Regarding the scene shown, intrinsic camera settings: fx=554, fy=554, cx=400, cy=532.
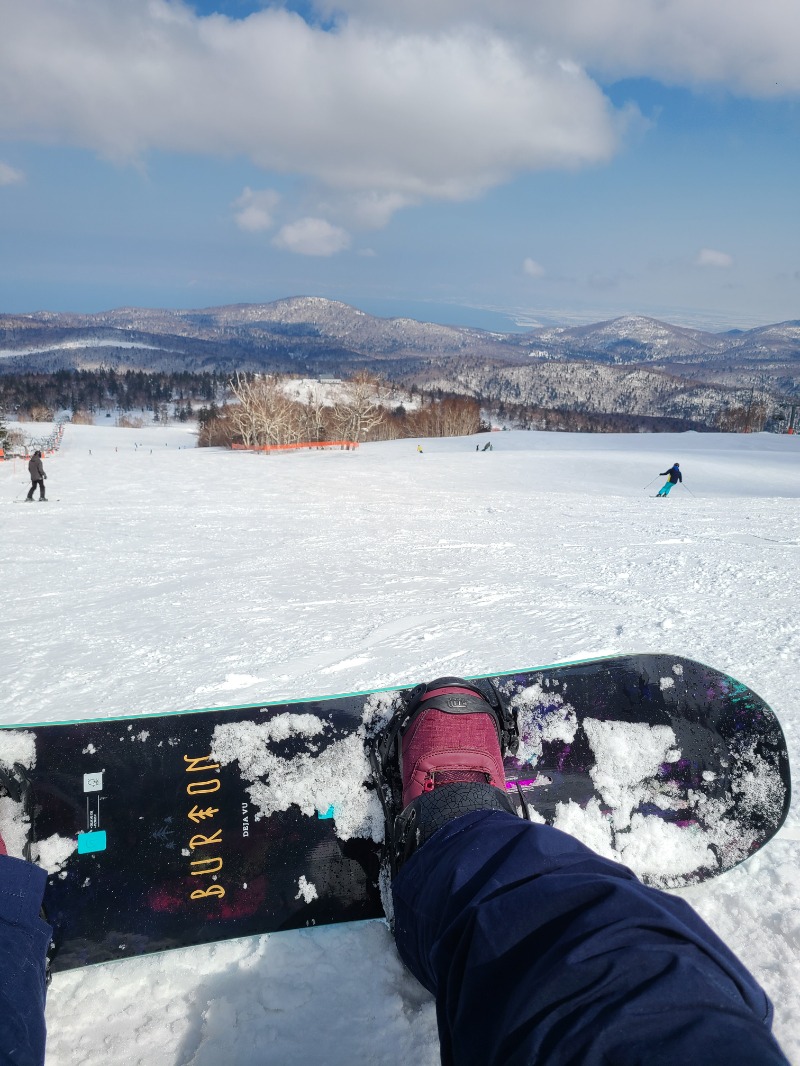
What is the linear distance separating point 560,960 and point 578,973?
4 centimetres

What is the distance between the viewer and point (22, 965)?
1.26 m

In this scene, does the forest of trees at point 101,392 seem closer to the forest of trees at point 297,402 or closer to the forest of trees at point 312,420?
the forest of trees at point 297,402

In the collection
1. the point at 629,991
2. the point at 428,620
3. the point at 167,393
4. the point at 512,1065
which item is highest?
the point at 167,393

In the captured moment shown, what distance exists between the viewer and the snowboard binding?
1862mm

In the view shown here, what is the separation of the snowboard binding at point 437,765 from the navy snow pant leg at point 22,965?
102 cm

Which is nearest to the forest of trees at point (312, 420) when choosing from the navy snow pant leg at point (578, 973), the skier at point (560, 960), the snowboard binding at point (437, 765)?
the snowboard binding at point (437, 765)

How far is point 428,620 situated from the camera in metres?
4.72

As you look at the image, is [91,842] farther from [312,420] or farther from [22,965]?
[312,420]

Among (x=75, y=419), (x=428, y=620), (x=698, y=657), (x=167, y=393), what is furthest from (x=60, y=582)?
(x=167, y=393)

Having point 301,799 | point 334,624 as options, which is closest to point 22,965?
point 301,799

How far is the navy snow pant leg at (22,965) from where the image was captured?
1.06 metres

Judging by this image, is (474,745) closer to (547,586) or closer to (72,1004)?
(72,1004)

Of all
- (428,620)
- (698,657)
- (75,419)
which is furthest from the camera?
(75,419)

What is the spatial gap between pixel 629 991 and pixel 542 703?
179 centimetres
